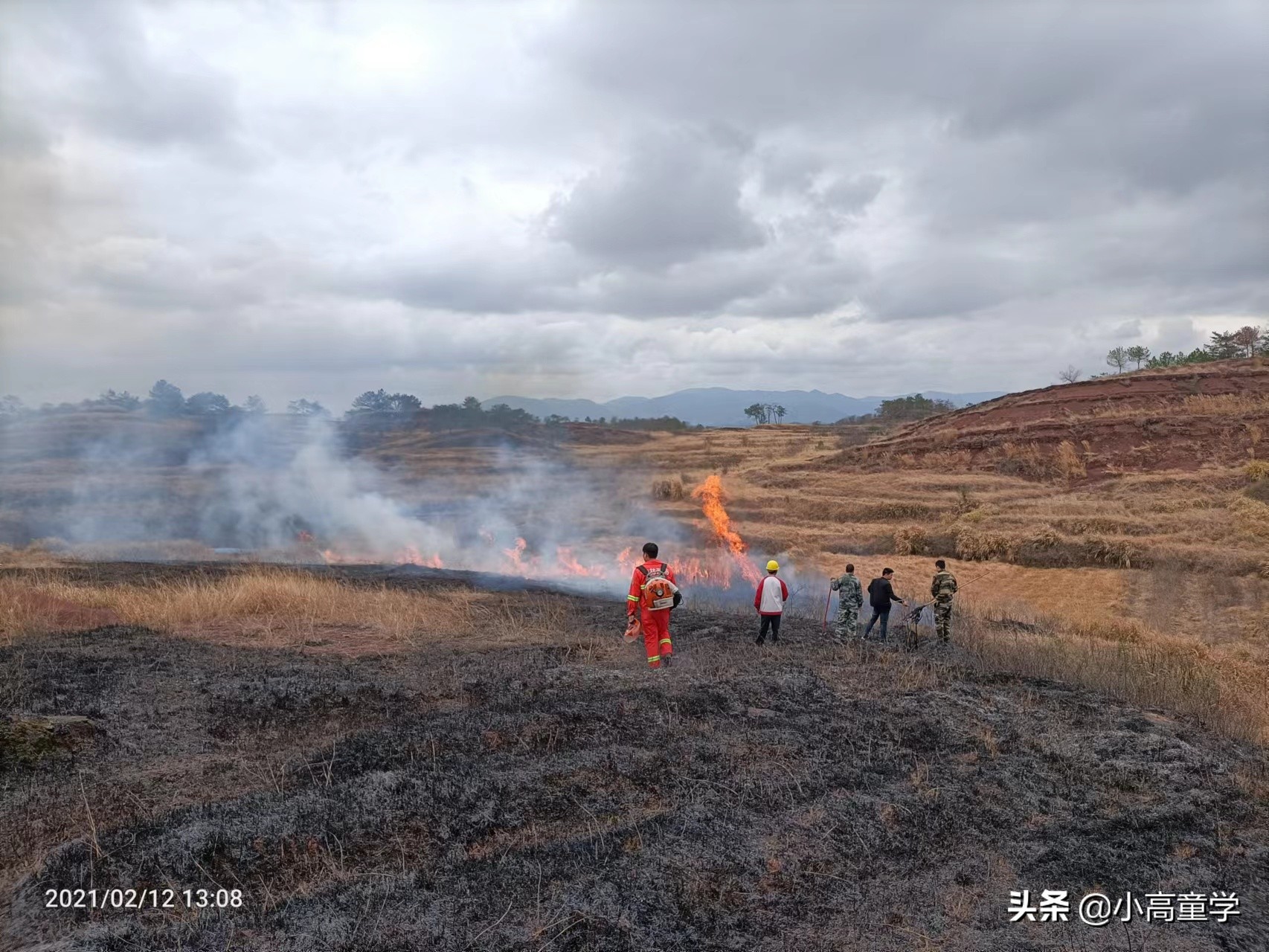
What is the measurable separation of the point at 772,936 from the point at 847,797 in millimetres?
2123

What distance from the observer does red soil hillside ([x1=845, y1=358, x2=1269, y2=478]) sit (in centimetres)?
3012

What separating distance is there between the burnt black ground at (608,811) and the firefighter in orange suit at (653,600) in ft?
2.80

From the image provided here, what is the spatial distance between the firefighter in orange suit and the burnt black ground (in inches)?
33.6

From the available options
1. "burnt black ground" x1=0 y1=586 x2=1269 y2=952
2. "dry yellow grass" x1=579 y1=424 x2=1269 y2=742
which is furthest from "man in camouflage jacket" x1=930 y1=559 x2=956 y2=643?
"burnt black ground" x1=0 y1=586 x2=1269 y2=952

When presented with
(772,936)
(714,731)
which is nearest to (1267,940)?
(772,936)

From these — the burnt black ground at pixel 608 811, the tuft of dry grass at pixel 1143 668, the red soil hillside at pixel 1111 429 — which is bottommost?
the tuft of dry grass at pixel 1143 668

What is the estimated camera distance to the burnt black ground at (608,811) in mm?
4984

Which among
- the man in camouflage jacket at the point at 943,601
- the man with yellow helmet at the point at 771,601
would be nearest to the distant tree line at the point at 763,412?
the man in camouflage jacket at the point at 943,601

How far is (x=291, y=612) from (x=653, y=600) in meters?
7.81

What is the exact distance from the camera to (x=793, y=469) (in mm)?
40156

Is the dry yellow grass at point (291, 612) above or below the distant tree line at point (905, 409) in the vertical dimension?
below

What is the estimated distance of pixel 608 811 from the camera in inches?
253

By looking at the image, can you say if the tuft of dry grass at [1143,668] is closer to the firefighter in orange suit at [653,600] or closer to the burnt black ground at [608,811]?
the burnt black ground at [608,811]

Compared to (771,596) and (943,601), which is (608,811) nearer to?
(771,596)
